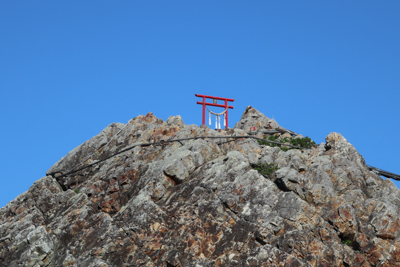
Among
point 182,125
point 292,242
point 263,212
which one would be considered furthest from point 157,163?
point 292,242

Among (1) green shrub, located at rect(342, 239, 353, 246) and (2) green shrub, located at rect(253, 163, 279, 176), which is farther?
(2) green shrub, located at rect(253, 163, 279, 176)

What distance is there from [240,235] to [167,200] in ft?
25.4

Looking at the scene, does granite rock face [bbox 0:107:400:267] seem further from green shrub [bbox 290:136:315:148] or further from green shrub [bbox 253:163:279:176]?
green shrub [bbox 290:136:315:148]

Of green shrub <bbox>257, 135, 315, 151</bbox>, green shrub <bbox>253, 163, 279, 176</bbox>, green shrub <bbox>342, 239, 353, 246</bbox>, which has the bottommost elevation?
green shrub <bbox>342, 239, 353, 246</bbox>

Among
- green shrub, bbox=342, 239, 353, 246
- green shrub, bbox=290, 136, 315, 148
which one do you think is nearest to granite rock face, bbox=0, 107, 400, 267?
green shrub, bbox=342, 239, 353, 246

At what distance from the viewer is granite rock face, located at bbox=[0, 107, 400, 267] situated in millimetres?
38656

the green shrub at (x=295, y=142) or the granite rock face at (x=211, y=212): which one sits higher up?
the green shrub at (x=295, y=142)

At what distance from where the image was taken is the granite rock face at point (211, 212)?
3866 cm

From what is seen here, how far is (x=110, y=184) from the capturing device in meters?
49.2

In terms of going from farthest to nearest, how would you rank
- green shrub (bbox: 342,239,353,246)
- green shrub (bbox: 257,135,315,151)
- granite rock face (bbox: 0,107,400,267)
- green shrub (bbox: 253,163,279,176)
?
green shrub (bbox: 257,135,315,151) < green shrub (bbox: 253,163,279,176) < green shrub (bbox: 342,239,353,246) < granite rock face (bbox: 0,107,400,267)

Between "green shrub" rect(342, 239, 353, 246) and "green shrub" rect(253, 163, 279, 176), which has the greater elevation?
"green shrub" rect(253, 163, 279, 176)

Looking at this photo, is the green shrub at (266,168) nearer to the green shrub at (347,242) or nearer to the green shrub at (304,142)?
the green shrub at (304,142)

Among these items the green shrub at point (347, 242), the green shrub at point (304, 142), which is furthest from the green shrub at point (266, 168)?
the green shrub at point (347, 242)

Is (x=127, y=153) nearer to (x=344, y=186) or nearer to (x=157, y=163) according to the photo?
(x=157, y=163)
